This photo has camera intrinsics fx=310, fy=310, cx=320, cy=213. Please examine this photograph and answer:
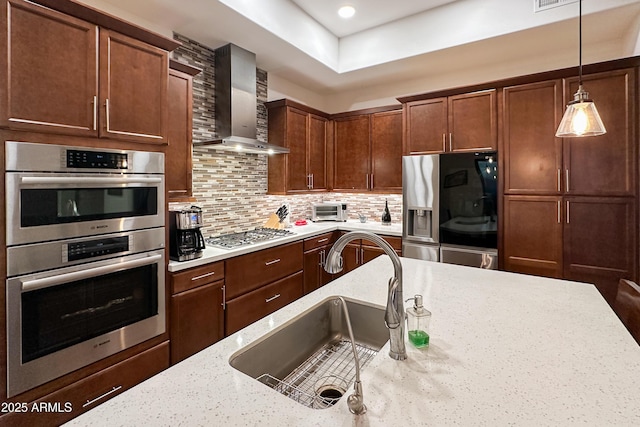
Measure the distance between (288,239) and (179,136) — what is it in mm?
1292

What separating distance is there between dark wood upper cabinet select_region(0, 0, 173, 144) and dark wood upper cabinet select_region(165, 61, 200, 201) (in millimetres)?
322

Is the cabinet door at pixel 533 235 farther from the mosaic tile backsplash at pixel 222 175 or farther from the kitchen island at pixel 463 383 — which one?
the kitchen island at pixel 463 383

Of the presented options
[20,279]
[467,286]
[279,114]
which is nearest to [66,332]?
[20,279]

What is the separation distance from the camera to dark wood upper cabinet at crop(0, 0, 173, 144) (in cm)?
140

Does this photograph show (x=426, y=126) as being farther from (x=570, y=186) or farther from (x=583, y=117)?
(x=583, y=117)

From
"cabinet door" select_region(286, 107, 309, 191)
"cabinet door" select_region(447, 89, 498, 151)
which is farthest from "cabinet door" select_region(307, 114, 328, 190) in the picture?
"cabinet door" select_region(447, 89, 498, 151)

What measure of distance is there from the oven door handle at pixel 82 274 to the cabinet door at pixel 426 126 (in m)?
2.64

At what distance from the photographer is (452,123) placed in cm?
308

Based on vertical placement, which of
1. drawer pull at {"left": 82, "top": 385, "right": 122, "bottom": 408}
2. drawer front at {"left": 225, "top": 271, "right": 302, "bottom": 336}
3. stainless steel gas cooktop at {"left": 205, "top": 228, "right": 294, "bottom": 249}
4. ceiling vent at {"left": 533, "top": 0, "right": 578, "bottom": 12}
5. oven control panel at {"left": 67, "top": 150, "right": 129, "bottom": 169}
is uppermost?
ceiling vent at {"left": 533, "top": 0, "right": 578, "bottom": 12}

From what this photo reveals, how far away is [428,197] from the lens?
3121mm

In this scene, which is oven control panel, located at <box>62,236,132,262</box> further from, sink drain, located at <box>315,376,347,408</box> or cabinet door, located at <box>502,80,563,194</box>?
cabinet door, located at <box>502,80,563,194</box>

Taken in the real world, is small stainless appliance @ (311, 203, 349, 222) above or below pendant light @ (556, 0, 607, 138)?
below

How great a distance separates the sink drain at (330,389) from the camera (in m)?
1.02

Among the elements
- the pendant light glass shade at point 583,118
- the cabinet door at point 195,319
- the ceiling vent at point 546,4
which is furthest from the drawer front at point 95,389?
the ceiling vent at point 546,4
